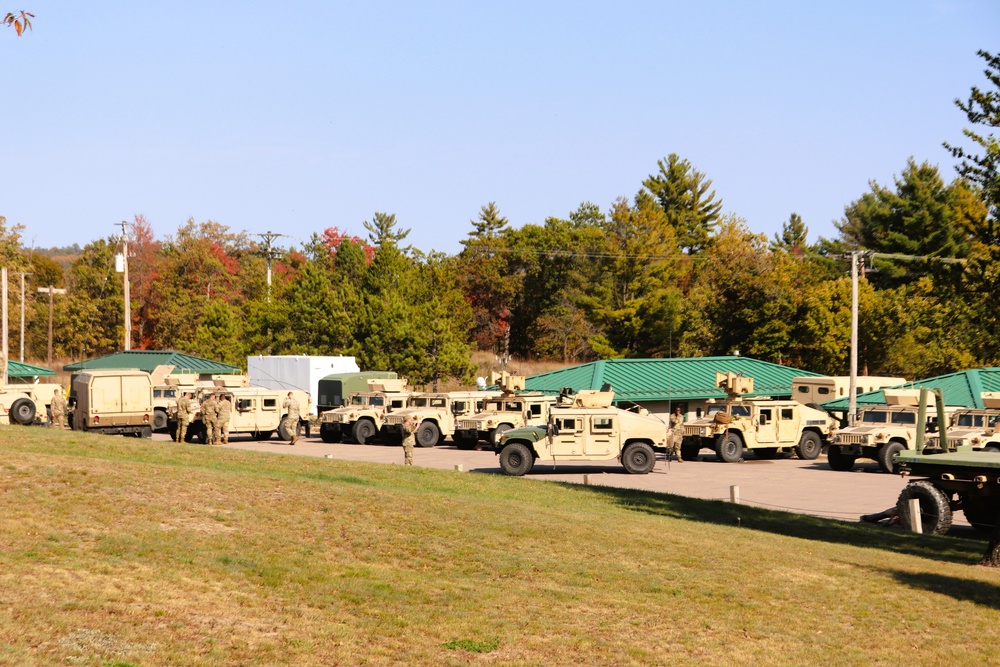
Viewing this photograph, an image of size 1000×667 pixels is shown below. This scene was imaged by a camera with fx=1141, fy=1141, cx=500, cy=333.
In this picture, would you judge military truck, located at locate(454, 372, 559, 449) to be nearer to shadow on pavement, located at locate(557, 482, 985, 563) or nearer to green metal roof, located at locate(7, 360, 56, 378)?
shadow on pavement, located at locate(557, 482, 985, 563)

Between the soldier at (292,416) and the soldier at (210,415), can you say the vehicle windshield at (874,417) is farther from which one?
the soldier at (210,415)

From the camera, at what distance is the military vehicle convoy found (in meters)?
33.4

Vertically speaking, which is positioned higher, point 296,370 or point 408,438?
point 296,370

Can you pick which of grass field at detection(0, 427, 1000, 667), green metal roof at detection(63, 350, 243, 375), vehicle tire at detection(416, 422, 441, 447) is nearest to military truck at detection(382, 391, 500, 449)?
vehicle tire at detection(416, 422, 441, 447)

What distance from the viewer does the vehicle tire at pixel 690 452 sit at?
111ft

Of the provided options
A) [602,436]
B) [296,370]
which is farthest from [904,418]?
[296,370]

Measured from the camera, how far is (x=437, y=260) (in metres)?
90.7

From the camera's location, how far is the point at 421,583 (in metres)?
11.1

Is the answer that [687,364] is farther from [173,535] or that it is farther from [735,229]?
[173,535]

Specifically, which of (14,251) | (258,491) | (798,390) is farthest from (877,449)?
(14,251)

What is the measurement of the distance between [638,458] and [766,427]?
7683mm

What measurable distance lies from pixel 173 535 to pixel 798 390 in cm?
3484

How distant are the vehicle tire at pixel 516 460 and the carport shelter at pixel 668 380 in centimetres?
1669

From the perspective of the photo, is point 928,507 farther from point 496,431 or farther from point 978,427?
point 496,431
